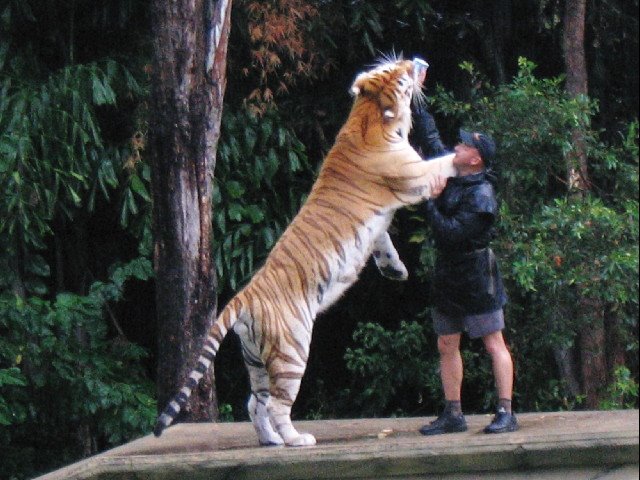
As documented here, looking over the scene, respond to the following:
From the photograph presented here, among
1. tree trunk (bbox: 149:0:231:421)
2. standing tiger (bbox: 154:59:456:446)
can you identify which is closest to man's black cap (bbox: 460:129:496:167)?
standing tiger (bbox: 154:59:456:446)

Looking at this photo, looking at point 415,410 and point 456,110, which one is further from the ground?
point 456,110

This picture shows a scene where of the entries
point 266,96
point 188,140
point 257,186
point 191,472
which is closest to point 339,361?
point 257,186

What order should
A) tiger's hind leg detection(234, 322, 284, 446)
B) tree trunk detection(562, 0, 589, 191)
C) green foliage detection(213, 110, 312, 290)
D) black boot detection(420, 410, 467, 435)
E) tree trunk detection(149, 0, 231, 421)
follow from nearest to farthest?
tiger's hind leg detection(234, 322, 284, 446) < black boot detection(420, 410, 467, 435) < tree trunk detection(149, 0, 231, 421) < tree trunk detection(562, 0, 589, 191) < green foliage detection(213, 110, 312, 290)

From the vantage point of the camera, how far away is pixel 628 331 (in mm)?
6656

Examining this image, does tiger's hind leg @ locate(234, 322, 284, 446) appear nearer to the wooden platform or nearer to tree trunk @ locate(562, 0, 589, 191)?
the wooden platform

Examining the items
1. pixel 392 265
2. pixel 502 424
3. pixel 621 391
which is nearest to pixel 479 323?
pixel 502 424

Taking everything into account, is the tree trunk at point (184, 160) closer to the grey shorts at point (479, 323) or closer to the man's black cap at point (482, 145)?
the grey shorts at point (479, 323)

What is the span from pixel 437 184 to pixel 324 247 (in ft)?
1.87

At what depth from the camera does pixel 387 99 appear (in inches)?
211

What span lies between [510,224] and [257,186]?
2240mm

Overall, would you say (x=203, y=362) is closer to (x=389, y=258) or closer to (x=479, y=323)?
(x=389, y=258)

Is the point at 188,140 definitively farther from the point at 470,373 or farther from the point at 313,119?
the point at 470,373

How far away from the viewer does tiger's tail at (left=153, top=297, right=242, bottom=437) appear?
195 inches

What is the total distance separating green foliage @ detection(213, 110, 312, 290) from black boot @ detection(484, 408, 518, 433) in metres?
3.36
